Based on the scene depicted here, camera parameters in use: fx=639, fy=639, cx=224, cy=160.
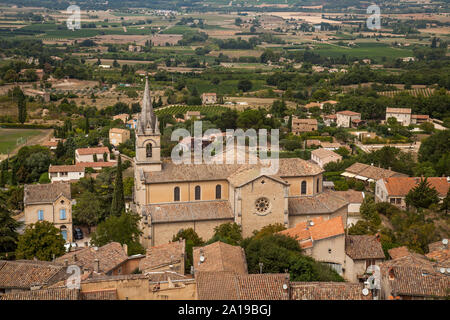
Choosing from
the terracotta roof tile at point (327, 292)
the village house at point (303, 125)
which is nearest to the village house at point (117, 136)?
the village house at point (303, 125)

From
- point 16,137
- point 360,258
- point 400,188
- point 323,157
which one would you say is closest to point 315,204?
point 360,258

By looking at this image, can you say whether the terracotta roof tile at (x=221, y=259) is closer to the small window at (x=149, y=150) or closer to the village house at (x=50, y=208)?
the small window at (x=149, y=150)

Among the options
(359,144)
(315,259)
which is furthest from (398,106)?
(315,259)

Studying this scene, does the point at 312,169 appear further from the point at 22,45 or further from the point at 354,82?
the point at 22,45

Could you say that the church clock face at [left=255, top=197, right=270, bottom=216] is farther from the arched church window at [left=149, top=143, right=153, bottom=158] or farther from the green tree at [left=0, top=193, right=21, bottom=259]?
the green tree at [left=0, top=193, right=21, bottom=259]

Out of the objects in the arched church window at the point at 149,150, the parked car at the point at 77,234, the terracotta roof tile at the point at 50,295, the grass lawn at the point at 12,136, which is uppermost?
the arched church window at the point at 149,150

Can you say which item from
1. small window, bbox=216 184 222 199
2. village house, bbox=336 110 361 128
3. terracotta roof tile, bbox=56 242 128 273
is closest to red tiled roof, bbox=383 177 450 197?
small window, bbox=216 184 222 199
